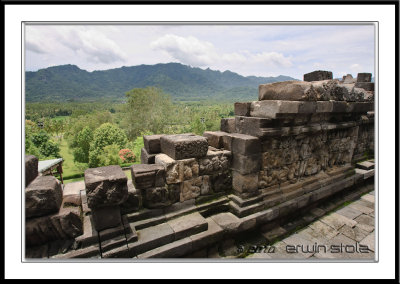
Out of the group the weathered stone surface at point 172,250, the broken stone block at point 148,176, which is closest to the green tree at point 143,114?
the broken stone block at point 148,176

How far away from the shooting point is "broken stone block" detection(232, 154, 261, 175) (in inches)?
150

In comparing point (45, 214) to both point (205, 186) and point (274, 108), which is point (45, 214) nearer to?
point (205, 186)

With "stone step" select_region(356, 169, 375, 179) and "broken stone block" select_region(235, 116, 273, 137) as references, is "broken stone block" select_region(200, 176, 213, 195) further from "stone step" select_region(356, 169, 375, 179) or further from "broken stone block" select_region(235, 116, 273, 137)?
"stone step" select_region(356, 169, 375, 179)

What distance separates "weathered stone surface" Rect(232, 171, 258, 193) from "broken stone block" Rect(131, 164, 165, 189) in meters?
1.41

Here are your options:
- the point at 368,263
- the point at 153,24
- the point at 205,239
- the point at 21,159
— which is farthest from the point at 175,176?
the point at 368,263

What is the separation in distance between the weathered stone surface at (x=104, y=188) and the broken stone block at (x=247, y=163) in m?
2.01

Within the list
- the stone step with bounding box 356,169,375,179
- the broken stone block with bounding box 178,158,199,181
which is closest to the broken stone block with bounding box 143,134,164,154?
the broken stone block with bounding box 178,158,199,181

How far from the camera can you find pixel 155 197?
3.40 metres

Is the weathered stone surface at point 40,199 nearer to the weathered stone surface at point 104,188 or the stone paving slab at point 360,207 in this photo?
the weathered stone surface at point 104,188

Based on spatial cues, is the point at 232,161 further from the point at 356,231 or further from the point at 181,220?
the point at 356,231

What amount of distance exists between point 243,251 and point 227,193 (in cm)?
103

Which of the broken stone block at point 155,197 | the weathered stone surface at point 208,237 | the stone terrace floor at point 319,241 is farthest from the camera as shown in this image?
the stone terrace floor at point 319,241

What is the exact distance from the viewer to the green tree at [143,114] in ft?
126

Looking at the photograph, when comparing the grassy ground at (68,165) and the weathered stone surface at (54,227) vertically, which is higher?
the weathered stone surface at (54,227)
